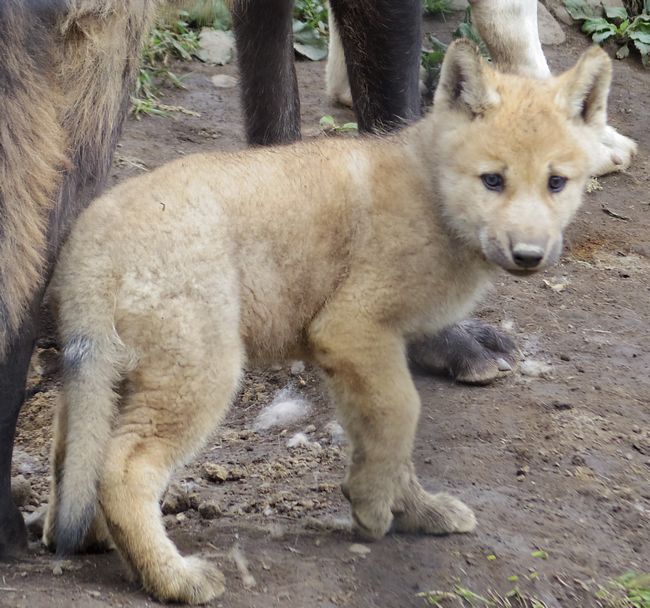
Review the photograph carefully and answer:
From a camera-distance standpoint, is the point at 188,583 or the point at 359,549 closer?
the point at 188,583

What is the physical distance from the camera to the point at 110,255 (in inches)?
109

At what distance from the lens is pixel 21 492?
3635mm

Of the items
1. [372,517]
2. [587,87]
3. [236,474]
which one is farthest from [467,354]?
[587,87]

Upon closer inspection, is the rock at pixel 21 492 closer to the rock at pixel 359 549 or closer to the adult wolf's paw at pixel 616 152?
the rock at pixel 359 549

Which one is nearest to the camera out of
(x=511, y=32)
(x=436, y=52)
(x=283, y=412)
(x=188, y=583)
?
(x=188, y=583)

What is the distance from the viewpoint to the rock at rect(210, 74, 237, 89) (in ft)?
22.7

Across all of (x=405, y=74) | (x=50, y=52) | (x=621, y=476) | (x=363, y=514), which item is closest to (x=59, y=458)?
(x=363, y=514)

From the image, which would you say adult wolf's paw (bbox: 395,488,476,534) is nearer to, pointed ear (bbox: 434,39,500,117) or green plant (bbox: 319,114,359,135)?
pointed ear (bbox: 434,39,500,117)

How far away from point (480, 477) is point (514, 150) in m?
1.11

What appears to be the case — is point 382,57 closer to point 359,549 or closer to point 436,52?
point 359,549

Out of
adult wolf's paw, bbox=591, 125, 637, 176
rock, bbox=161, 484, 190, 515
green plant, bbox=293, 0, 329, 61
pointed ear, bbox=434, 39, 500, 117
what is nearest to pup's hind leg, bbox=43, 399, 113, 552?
rock, bbox=161, 484, 190, 515

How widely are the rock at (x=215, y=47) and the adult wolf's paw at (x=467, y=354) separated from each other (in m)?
3.43

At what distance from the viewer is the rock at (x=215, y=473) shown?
3699mm

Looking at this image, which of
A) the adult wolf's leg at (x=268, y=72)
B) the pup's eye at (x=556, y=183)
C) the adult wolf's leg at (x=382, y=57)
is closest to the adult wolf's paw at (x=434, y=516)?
the pup's eye at (x=556, y=183)
